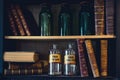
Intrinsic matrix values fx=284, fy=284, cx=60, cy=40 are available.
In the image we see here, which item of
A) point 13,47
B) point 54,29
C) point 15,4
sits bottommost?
point 13,47

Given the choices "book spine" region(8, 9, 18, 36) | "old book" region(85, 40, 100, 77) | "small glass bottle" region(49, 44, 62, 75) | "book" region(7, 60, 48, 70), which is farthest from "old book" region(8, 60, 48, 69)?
"old book" region(85, 40, 100, 77)

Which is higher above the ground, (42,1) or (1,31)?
(42,1)

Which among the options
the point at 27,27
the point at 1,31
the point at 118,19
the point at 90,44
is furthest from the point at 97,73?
the point at 1,31

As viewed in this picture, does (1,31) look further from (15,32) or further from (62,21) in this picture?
(62,21)

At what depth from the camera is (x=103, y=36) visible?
1.80m

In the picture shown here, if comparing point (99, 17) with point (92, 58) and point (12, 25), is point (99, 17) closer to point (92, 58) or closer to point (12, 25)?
point (92, 58)

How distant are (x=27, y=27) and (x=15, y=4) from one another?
19 cm

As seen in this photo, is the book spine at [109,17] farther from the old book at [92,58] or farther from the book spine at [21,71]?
the book spine at [21,71]

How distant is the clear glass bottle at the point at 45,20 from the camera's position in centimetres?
192

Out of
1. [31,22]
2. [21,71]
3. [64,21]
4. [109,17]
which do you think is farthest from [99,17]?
[21,71]

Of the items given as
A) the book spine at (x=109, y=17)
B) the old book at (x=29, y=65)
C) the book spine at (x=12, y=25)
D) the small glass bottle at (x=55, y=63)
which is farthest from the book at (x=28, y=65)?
the book spine at (x=109, y=17)

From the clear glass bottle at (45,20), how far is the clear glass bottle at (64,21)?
0.23 feet

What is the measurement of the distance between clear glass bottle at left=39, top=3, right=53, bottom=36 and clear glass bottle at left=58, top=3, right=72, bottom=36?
2.8 inches

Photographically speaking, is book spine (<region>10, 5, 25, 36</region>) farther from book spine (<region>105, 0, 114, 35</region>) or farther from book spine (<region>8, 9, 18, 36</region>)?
book spine (<region>105, 0, 114, 35</region>)
